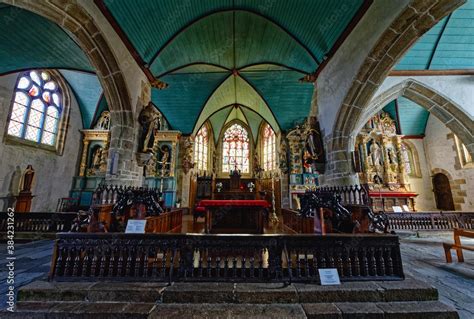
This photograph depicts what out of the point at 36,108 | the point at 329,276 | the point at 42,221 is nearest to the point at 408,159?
the point at 329,276

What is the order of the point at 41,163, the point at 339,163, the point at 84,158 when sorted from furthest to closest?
A: the point at 84,158 → the point at 41,163 → the point at 339,163

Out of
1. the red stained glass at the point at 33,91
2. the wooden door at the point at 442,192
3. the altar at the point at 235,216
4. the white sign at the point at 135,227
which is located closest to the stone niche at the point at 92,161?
the red stained glass at the point at 33,91

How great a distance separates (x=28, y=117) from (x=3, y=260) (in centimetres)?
760

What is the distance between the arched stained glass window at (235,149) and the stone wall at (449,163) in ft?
33.4

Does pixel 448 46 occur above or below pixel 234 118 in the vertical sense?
below

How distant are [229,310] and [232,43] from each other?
7222 millimetres

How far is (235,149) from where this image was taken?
14.2 meters

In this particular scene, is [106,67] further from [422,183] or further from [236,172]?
[422,183]

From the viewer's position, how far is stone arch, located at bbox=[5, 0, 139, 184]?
3301mm

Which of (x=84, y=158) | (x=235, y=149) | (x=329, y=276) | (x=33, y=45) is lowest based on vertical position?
(x=329, y=276)

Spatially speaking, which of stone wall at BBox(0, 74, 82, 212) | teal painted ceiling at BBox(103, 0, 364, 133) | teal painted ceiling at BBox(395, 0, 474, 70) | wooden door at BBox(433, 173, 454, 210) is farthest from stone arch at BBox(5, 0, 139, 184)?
wooden door at BBox(433, 173, 454, 210)

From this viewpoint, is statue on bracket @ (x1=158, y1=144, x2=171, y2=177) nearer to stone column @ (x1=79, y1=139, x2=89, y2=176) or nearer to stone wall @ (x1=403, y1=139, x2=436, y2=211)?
stone column @ (x1=79, y1=139, x2=89, y2=176)

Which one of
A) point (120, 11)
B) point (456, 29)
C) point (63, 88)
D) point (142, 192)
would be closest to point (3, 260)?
point (142, 192)

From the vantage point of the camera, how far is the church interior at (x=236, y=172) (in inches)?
79.2
